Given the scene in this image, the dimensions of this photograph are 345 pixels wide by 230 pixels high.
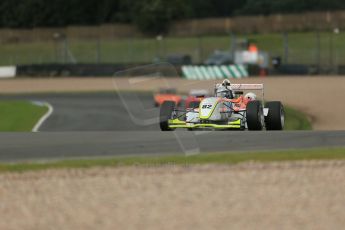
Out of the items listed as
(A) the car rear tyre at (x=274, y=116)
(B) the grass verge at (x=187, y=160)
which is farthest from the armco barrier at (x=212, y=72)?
(B) the grass verge at (x=187, y=160)

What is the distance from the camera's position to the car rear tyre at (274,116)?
1459 cm

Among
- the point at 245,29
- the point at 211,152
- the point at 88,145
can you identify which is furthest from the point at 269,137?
the point at 245,29

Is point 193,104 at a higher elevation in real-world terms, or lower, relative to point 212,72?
higher

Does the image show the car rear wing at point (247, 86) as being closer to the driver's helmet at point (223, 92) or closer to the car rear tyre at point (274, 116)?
the driver's helmet at point (223, 92)

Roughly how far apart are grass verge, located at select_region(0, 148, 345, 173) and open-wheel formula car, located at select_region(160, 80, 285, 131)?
174cm

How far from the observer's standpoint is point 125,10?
91062 mm

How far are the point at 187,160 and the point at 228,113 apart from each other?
2652 millimetres

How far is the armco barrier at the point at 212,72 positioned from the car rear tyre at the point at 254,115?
895 inches

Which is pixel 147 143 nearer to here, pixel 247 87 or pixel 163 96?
pixel 247 87

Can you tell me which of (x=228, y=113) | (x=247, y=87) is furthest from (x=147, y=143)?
Answer: (x=247, y=87)

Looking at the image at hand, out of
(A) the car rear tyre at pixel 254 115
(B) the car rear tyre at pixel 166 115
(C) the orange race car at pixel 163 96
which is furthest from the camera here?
(C) the orange race car at pixel 163 96

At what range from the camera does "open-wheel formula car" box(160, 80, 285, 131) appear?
14.3 meters

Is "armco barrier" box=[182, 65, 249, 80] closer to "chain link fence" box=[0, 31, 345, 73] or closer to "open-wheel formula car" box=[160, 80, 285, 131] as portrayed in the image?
"chain link fence" box=[0, 31, 345, 73]

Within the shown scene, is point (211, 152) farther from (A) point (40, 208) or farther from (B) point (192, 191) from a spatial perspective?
(A) point (40, 208)
